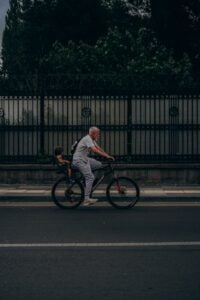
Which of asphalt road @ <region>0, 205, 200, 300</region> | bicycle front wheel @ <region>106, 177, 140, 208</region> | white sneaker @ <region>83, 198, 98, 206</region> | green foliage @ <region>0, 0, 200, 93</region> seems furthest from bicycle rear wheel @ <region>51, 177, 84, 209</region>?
green foliage @ <region>0, 0, 200, 93</region>

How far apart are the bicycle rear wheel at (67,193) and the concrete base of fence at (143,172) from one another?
4729 millimetres

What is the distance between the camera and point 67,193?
1441cm

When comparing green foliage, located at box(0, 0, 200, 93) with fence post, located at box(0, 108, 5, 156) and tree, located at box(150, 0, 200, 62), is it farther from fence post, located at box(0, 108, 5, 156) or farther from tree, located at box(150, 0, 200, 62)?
fence post, located at box(0, 108, 5, 156)

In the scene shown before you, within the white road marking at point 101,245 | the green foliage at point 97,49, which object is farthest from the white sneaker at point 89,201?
the green foliage at point 97,49

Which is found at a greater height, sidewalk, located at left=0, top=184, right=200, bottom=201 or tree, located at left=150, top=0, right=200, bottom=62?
tree, located at left=150, top=0, right=200, bottom=62

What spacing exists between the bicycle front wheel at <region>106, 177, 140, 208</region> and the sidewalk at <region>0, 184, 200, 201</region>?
4.90ft

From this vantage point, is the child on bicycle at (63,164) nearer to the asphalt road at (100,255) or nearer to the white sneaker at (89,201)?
the white sneaker at (89,201)

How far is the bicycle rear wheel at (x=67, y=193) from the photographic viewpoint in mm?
14422

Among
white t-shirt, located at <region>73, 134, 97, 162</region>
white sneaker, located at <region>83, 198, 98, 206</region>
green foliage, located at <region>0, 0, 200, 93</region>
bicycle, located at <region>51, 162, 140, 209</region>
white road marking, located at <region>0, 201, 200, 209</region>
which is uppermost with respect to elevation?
green foliage, located at <region>0, 0, 200, 93</region>

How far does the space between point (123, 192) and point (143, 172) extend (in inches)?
192

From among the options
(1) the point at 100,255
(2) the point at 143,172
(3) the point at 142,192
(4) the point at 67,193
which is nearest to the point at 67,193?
(4) the point at 67,193

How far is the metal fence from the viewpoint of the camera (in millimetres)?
19672

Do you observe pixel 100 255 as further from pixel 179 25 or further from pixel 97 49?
pixel 179 25

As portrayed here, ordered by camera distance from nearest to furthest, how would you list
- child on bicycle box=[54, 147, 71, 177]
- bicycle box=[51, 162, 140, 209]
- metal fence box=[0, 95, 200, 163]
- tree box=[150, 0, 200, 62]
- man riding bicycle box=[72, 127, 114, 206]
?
1. man riding bicycle box=[72, 127, 114, 206]
2. bicycle box=[51, 162, 140, 209]
3. child on bicycle box=[54, 147, 71, 177]
4. metal fence box=[0, 95, 200, 163]
5. tree box=[150, 0, 200, 62]
